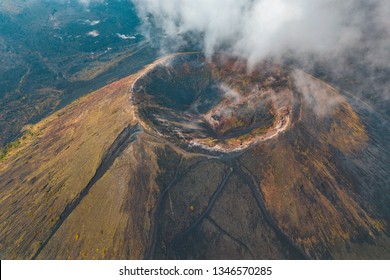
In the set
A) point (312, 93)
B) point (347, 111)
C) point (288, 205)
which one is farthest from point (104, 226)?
point (347, 111)

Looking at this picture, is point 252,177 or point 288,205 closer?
point 288,205

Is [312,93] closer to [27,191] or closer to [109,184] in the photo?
[109,184]

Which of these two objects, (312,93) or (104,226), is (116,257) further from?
(312,93)

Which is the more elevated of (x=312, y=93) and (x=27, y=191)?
(x=312, y=93)

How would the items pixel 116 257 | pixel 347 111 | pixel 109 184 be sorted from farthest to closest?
pixel 347 111
pixel 109 184
pixel 116 257

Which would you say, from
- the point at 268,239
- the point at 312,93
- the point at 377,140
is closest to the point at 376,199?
the point at 377,140

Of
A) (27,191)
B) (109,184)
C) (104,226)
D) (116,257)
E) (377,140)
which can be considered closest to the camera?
(116,257)
